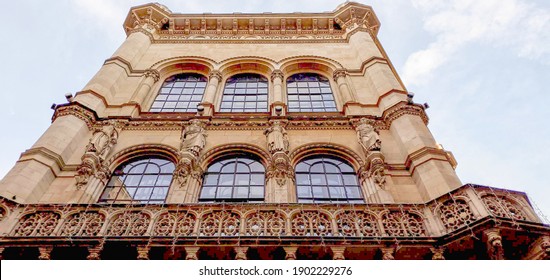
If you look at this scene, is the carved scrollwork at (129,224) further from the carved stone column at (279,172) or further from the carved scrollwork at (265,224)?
the carved stone column at (279,172)

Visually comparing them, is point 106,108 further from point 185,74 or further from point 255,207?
point 255,207

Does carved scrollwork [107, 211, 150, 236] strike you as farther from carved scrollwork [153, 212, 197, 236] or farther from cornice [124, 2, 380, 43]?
cornice [124, 2, 380, 43]

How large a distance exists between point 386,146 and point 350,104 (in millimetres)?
2601

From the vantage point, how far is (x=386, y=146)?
11.5 meters

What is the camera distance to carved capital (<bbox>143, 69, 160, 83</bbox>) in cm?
1625

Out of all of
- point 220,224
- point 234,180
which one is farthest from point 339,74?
point 220,224

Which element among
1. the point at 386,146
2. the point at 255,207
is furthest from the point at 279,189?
the point at 386,146

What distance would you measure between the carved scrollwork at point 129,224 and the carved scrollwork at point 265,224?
1960mm

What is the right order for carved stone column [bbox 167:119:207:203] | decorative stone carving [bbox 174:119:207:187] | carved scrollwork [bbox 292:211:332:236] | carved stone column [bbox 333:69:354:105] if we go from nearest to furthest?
carved scrollwork [bbox 292:211:332:236] → carved stone column [bbox 167:119:207:203] → decorative stone carving [bbox 174:119:207:187] → carved stone column [bbox 333:69:354:105]

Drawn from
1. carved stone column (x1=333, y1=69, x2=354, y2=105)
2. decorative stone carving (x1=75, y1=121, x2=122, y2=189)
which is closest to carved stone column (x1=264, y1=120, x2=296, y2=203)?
carved stone column (x1=333, y1=69, x2=354, y2=105)

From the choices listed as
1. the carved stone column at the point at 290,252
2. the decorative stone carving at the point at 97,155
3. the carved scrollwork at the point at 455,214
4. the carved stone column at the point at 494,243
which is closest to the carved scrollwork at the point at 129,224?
the decorative stone carving at the point at 97,155

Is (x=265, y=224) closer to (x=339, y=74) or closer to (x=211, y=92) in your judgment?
(x=211, y=92)

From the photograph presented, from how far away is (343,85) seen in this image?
49.9 feet

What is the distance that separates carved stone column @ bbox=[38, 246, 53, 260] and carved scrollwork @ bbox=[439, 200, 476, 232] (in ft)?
23.1
